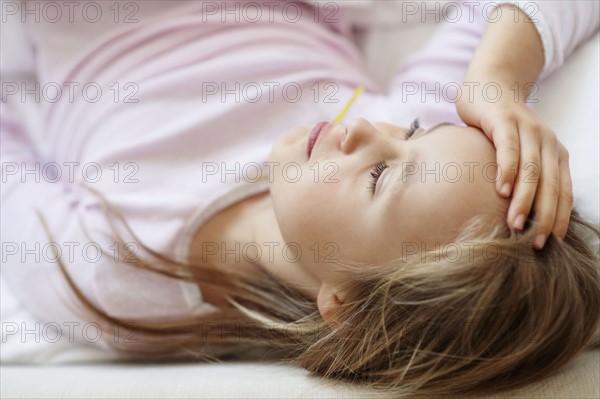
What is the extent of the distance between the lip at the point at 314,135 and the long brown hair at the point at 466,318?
0.17 metres

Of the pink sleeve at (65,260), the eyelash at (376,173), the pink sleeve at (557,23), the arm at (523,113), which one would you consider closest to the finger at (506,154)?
the arm at (523,113)

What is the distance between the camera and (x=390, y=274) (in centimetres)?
82

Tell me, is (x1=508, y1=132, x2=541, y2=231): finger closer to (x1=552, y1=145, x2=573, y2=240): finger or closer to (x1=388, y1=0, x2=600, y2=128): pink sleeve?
(x1=552, y1=145, x2=573, y2=240): finger

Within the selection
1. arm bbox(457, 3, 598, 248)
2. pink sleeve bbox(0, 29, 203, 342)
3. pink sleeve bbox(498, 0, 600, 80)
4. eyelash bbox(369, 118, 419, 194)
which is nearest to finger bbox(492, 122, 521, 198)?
arm bbox(457, 3, 598, 248)

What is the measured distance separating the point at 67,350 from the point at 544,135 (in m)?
0.72

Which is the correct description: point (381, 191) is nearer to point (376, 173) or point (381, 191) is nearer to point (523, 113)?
point (376, 173)

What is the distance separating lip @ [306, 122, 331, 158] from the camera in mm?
940

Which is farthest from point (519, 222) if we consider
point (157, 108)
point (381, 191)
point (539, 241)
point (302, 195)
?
point (157, 108)

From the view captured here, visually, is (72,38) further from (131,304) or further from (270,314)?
(270,314)

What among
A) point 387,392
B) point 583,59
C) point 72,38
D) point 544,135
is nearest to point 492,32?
point 583,59

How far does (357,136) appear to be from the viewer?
87cm

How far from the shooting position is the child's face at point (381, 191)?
79 cm

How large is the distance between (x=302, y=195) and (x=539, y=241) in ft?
0.94

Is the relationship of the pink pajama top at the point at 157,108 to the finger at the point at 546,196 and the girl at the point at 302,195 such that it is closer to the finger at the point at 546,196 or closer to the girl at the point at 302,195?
the girl at the point at 302,195
